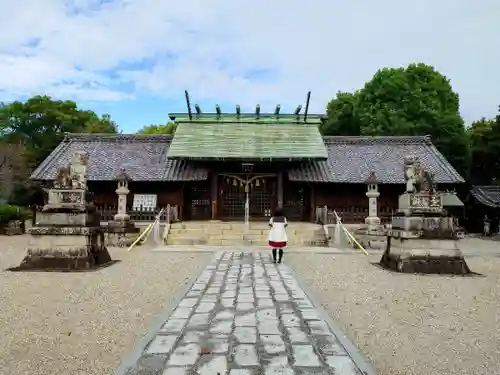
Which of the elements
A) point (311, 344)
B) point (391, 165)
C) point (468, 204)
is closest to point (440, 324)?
point (311, 344)

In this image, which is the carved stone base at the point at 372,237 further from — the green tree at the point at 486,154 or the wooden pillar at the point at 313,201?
the green tree at the point at 486,154

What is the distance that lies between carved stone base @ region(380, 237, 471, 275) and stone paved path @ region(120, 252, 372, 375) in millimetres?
3894

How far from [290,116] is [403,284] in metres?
17.6

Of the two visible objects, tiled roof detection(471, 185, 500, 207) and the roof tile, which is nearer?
the roof tile

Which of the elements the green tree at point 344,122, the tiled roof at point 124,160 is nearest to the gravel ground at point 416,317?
the tiled roof at point 124,160

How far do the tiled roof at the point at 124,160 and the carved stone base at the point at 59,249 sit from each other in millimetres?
11612

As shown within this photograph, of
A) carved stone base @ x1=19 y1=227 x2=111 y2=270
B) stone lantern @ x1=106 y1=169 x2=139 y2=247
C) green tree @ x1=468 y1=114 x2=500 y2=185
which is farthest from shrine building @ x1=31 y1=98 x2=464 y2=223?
carved stone base @ x1=19 y1=227 x2=111 y2=270

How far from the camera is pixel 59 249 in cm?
1002

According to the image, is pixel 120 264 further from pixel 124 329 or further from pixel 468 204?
pixel 468 204

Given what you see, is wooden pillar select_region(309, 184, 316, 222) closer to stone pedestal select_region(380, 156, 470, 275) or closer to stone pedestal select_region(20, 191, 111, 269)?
stone pedestal select_region(380, 156, 470, 275)

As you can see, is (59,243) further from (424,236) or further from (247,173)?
(247,173)

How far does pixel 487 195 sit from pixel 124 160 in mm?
22632

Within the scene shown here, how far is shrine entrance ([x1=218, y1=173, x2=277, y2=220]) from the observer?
22734 mm

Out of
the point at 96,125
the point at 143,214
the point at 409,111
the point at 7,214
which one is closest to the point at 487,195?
the point at 409,111
